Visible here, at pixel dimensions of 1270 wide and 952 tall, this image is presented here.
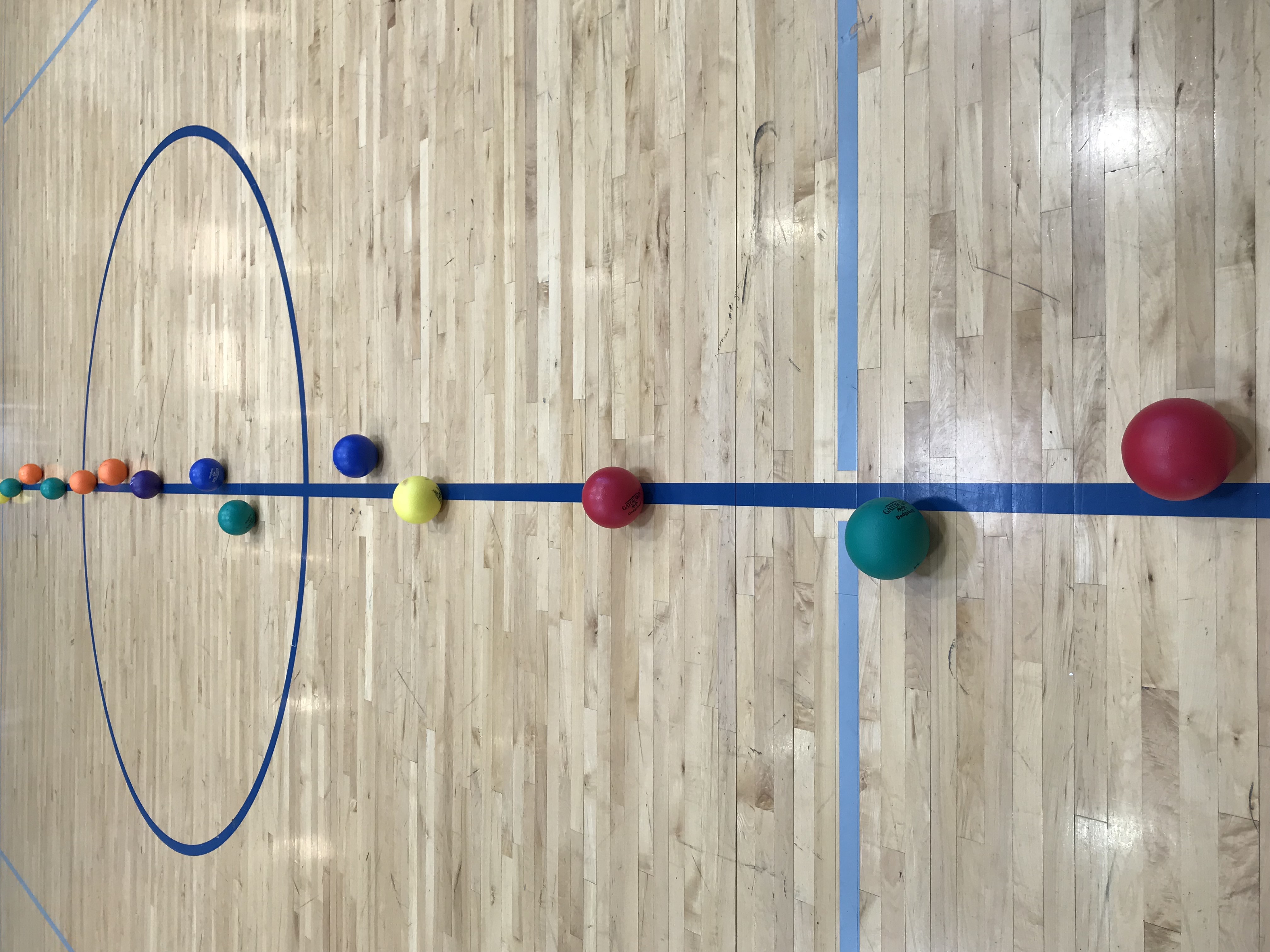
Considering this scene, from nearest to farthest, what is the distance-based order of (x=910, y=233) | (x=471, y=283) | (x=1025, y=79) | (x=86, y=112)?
(x=1025, y=79), (x=910, y=233), (x=471, y=283), (x=86, y=112)

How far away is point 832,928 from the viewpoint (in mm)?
1414

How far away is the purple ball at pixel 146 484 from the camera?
3.26 m

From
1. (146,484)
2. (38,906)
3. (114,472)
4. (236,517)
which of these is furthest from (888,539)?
(38,906)

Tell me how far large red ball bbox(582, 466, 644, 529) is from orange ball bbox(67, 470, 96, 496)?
312 centimetres

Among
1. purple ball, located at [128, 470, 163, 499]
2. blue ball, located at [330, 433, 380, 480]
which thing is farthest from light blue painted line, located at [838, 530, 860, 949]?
purple ball, located at [128, 470, 163, 499]

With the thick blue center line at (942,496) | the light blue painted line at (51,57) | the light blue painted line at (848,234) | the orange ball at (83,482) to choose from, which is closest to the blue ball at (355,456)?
the thick blue center line at (942,496)

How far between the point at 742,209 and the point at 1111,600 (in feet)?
2.91

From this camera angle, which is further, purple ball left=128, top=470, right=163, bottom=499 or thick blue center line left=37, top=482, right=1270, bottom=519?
purple ball left=128, top=470, right=163, bottom=499

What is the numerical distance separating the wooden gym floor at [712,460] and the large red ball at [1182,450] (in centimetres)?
7

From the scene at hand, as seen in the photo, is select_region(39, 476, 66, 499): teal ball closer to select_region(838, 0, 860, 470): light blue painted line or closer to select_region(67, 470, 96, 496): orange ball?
select_region(67, 470, 96, 496): orange ball

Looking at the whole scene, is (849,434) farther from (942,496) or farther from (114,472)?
(114,472)

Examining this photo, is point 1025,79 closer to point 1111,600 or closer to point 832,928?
point 1111,600

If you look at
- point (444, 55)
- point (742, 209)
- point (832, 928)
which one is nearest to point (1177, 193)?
point (742, 209)

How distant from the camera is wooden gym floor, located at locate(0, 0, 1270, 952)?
1131 millimetres
